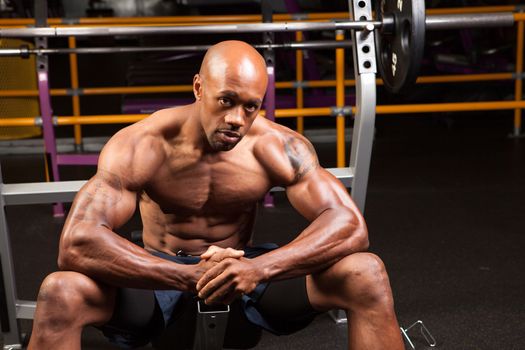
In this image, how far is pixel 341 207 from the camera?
5.53ft

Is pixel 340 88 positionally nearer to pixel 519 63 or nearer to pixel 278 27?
pixel 278 27

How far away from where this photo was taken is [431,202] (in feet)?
11.8

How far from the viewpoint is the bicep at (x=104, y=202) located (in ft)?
5.19

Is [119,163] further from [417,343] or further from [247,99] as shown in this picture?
[417,343]

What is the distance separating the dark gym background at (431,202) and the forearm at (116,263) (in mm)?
730

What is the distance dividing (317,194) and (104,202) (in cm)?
46

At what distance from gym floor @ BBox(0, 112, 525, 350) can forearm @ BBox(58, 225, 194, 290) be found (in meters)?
0.74

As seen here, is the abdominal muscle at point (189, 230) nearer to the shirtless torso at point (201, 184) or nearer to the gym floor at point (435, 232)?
the shirtless torso at point (201, 184)

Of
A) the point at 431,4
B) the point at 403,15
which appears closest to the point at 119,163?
the point at 403,15

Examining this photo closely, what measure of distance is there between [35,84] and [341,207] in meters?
3.55

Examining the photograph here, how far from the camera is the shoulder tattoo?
175cm

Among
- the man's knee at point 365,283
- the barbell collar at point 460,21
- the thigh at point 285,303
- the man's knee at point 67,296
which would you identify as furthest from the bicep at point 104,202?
the barbell collar at point 460,21

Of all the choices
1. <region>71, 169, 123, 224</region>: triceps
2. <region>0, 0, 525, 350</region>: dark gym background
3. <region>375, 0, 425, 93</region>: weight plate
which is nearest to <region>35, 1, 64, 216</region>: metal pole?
<region>0, 0, 525, 350</region>: dark gym background

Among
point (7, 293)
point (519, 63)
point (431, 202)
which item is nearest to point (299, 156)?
point (7, 293)
